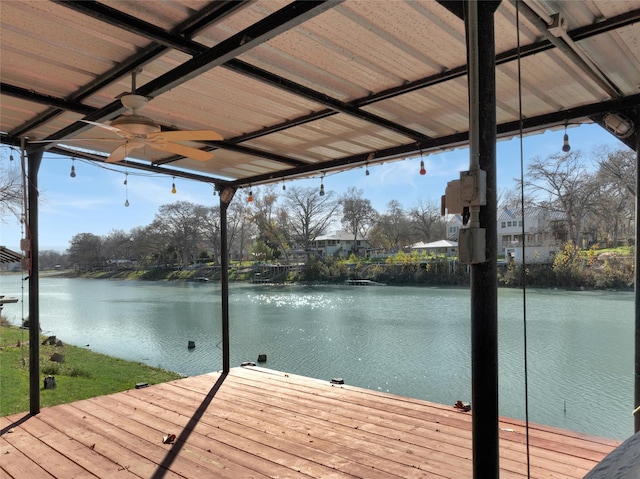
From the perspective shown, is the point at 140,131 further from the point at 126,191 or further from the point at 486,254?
the point at 486,254

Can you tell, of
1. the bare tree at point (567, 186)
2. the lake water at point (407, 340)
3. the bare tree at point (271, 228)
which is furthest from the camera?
the bare tree at point (271, 228)

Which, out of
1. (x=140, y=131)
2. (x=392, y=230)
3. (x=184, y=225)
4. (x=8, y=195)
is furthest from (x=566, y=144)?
(x=184, y=225)

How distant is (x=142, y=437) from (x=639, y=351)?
3.06m

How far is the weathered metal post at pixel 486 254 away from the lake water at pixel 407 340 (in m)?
6.86

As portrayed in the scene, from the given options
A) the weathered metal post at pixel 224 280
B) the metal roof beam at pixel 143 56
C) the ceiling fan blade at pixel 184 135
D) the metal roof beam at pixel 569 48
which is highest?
the metal roof beam at pixel 143 56

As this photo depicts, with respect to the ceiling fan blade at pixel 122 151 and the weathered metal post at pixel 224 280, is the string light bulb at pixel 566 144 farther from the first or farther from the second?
the weathered metal post at pixel 224 280

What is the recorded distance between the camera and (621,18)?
1.62 meters

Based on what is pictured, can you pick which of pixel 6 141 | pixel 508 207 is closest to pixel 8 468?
pixel 6 141

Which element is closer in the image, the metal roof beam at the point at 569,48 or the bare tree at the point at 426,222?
the metal roof beam at the point at 569,48

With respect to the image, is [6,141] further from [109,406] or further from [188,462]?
[188,462]

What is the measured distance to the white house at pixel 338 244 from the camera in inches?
1411

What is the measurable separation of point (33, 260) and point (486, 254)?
326cm

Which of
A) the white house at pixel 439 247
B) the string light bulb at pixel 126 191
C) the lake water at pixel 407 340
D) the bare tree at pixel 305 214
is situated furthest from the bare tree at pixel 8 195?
the bare tree at pixel 305 214

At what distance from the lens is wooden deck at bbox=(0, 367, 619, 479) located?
2.35m
